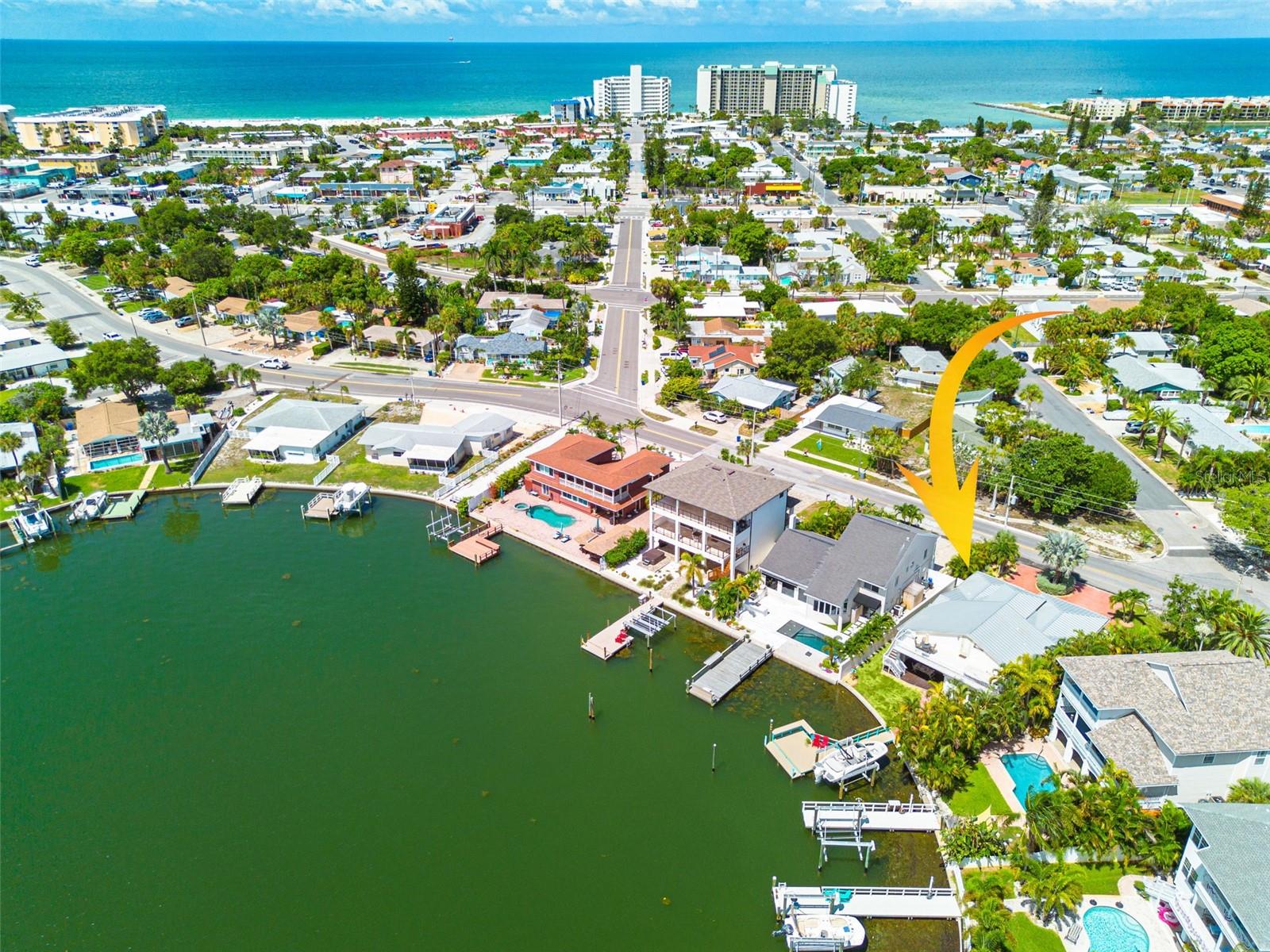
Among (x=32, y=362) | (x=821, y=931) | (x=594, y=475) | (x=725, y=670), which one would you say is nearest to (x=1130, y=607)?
(x=725, y=670)

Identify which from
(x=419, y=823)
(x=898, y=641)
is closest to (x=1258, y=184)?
(x=898, y=641)

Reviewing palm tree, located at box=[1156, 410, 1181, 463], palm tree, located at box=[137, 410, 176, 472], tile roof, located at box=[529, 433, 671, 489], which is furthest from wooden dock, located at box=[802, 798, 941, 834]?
palm tree, located at box=[137, 410, 176, 472]

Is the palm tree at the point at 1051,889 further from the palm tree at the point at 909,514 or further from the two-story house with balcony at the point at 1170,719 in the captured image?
the palm tree at the point at 909,514

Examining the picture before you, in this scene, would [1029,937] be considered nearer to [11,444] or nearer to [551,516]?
[551,516]

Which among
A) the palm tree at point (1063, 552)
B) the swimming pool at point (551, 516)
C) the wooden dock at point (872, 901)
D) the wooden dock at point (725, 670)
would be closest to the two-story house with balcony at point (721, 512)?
the wooden dock at point (725, 670)

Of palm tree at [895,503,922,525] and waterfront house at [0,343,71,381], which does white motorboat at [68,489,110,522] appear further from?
palm tree at [895,503,922,525]

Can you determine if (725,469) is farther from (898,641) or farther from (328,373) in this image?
(328,373)
